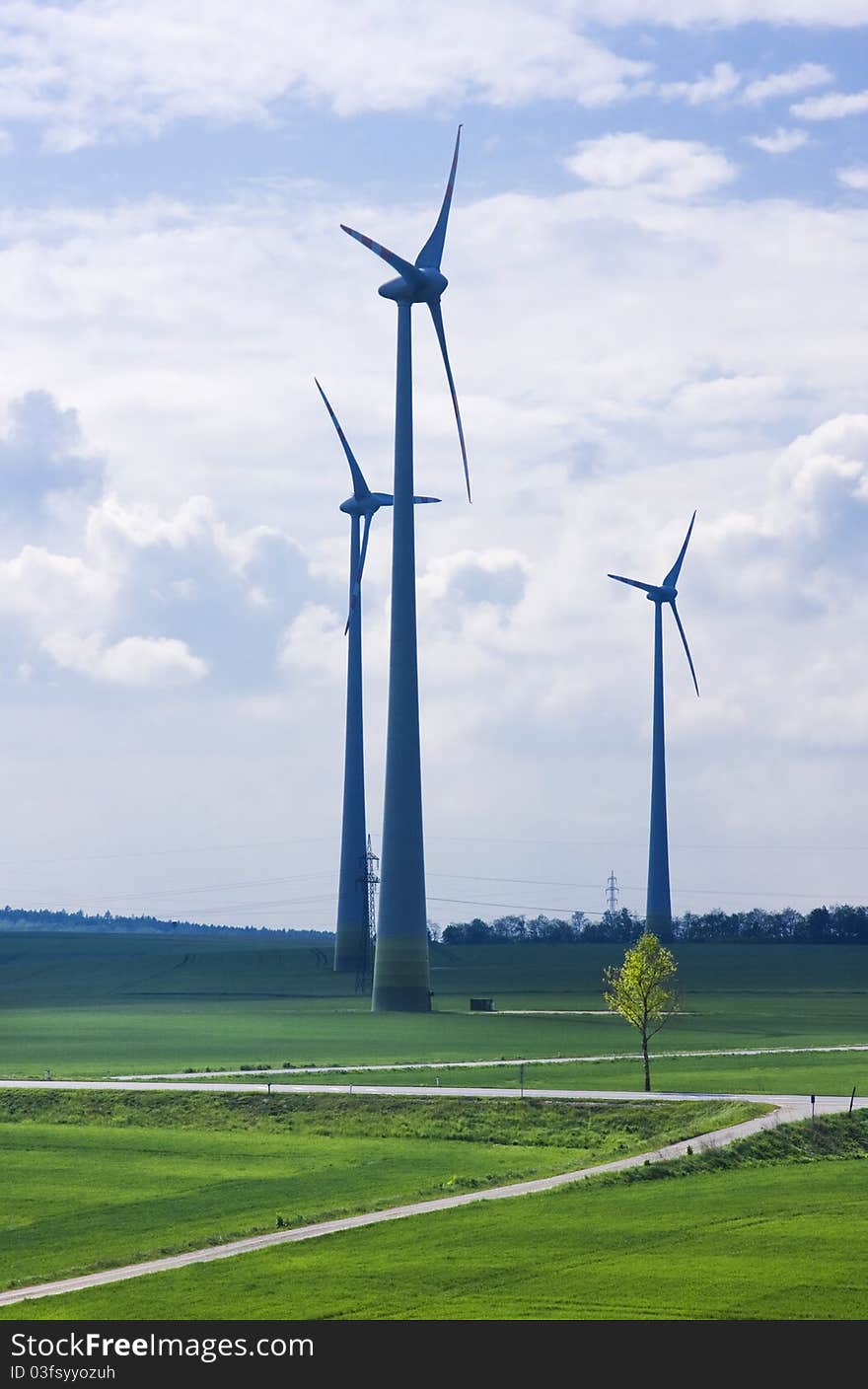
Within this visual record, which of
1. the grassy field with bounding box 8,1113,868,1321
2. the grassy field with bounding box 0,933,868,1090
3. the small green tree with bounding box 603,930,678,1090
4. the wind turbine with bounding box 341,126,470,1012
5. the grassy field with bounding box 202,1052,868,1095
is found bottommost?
the grassy field with bounding box 8,1113,868,1321

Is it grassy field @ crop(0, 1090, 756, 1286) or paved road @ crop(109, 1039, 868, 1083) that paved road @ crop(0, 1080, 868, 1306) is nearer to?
grassy field @ crop(0, 1090, 756, 1286)

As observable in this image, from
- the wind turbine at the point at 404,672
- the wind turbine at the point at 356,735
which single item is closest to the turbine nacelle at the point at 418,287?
the wind turbine at the point at 404,672

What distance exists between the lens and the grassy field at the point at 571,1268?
35.8m

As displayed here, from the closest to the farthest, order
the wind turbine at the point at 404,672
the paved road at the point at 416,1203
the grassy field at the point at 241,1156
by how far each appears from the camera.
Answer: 1. the paved road at the point at 416,1203
2. the grassy field at the point at 241,1156
3. the wind turbine at the point at 404,672

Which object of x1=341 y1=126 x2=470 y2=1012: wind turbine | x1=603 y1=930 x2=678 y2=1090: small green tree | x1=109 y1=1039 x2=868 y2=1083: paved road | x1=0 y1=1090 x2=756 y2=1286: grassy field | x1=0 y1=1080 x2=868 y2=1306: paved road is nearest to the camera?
x1=0 y1=1080 x2=868 y2=1306: paved road

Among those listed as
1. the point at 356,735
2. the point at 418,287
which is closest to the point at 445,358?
the point at 418,287

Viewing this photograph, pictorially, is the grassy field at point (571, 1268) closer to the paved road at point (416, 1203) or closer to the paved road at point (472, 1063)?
the paved road at point (416, 1203)

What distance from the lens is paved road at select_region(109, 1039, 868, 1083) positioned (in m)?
85.7

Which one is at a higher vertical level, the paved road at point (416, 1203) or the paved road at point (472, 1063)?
the paved road at point (472, 1063)

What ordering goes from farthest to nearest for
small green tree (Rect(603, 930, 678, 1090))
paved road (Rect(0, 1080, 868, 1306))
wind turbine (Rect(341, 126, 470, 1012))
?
wind turbine (Rect(341, 126, 470, 1012))
small green tree (Rect(603, 930, 678, 1090))
paved road (Rect(0, 1080, 868, 1306))

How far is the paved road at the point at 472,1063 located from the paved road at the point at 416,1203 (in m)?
5.41

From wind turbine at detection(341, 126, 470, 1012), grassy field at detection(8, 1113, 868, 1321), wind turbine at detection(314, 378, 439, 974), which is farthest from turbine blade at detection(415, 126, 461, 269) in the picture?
grassy field at detection(8, 1113, 868, 1321)

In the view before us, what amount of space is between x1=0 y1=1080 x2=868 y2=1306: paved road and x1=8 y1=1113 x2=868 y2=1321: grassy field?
3.46ft
